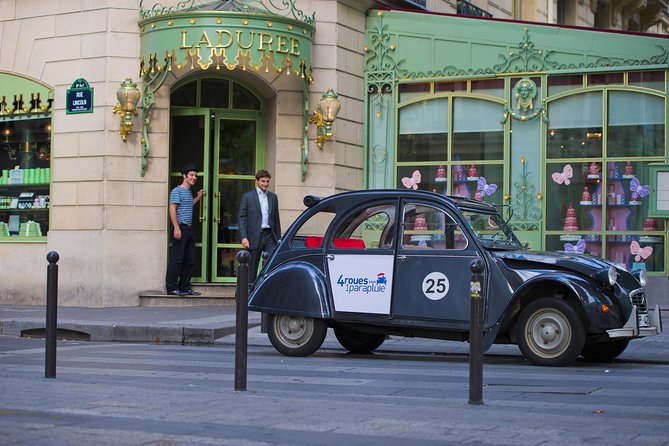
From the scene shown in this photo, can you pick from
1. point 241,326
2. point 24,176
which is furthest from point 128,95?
point 241,326

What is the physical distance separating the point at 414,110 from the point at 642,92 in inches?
143

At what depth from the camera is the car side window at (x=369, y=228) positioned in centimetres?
1128

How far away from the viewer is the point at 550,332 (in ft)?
34.2

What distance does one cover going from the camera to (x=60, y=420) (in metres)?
6.39

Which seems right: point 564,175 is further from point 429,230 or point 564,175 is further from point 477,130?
point 429,230

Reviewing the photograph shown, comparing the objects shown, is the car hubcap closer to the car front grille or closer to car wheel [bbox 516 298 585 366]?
car wheel [bbox 516 298 585 366]

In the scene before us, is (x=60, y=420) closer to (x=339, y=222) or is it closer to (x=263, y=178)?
(x=339, y=222)

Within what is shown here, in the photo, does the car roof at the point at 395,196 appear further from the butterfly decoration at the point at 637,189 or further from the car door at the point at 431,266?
the butterfly decoration at the point at 637,189

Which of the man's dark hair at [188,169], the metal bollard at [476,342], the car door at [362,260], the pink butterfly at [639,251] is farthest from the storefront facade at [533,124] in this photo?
the metal bollard at [476,342]

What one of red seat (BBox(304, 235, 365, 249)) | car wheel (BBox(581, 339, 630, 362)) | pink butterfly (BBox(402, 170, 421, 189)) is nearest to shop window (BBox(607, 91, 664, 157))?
pink butterfly (BBox(402, 170, 421, 189))

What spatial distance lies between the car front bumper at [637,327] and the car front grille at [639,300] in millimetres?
64

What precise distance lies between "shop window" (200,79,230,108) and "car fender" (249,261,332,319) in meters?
7.23

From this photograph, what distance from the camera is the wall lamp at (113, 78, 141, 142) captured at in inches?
671

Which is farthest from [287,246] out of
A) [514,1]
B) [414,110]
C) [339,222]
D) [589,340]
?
[514,1]
